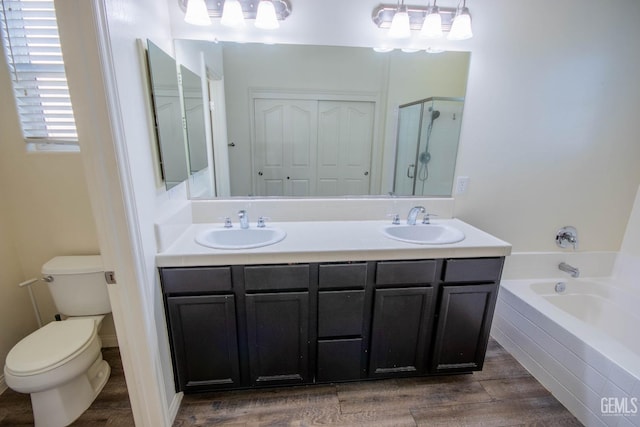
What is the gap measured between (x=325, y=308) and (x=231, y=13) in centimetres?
165

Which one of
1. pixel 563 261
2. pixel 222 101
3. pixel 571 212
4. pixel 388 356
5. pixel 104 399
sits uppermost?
pixel 222 101

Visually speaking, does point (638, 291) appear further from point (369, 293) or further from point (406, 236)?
point (369, 293)

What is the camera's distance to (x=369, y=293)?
1540 mm

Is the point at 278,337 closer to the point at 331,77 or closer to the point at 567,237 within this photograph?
the point at 331,77

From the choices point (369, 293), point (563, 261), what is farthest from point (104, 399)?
point (563, 261)

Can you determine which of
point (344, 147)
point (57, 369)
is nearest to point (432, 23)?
point (344, 147)

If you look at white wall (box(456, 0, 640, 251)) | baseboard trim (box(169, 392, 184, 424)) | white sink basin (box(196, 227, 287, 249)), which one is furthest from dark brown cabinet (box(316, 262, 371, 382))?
white wall (box(456, 0, 640, 251))

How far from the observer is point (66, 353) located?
4.60ft

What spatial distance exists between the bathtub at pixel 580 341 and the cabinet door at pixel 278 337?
1407mm

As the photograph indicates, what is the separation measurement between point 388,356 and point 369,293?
419 mm

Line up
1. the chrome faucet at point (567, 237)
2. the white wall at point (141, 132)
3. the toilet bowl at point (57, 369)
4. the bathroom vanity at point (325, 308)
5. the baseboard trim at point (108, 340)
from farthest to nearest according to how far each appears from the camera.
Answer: the chrome faucet at point (567, 237) < the baseboard trim at point (108, 340) < the bathroom vanity at point (325, 308) < the toilet bowl at point (57, 369) < the white wall at point (141, 132)

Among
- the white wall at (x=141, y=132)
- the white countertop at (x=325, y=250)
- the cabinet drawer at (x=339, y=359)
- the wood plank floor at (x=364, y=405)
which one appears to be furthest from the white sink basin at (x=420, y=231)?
the white wall at (x=141, y=132)

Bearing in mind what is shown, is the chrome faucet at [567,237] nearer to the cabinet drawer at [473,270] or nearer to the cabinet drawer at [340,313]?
the cabinet drawer at [473,270]

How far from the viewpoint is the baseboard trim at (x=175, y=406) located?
1485 mm
